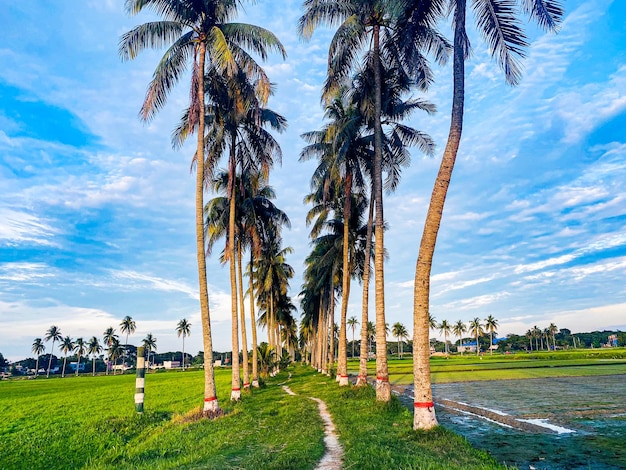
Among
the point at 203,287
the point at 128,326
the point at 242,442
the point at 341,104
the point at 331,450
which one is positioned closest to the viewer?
the point at 331,450

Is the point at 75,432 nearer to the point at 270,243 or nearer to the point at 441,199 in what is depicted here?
the point at 441,199

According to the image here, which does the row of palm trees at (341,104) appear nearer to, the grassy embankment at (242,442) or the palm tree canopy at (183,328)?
the grassy embankment at (242,442)

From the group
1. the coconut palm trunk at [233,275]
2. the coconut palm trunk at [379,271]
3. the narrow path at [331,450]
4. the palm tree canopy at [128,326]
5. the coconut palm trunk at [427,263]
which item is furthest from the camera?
the palm tree canopy at [128,326]

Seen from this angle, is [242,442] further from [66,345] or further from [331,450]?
[66,345]

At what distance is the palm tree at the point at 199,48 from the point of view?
15.9m

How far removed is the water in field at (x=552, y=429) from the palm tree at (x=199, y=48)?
30.9ft

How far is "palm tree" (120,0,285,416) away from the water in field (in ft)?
30.9

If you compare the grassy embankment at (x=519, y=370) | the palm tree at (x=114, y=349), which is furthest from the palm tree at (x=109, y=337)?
the grassy embankment at (x=519, y=370)

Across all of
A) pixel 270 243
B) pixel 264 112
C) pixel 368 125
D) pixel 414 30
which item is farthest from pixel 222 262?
pixel 414 30

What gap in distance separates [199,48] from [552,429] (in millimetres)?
17597

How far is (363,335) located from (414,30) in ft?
44.9

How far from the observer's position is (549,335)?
15250 centimetres

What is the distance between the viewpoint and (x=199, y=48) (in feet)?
56.3

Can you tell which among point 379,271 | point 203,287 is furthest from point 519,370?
point 203,287
